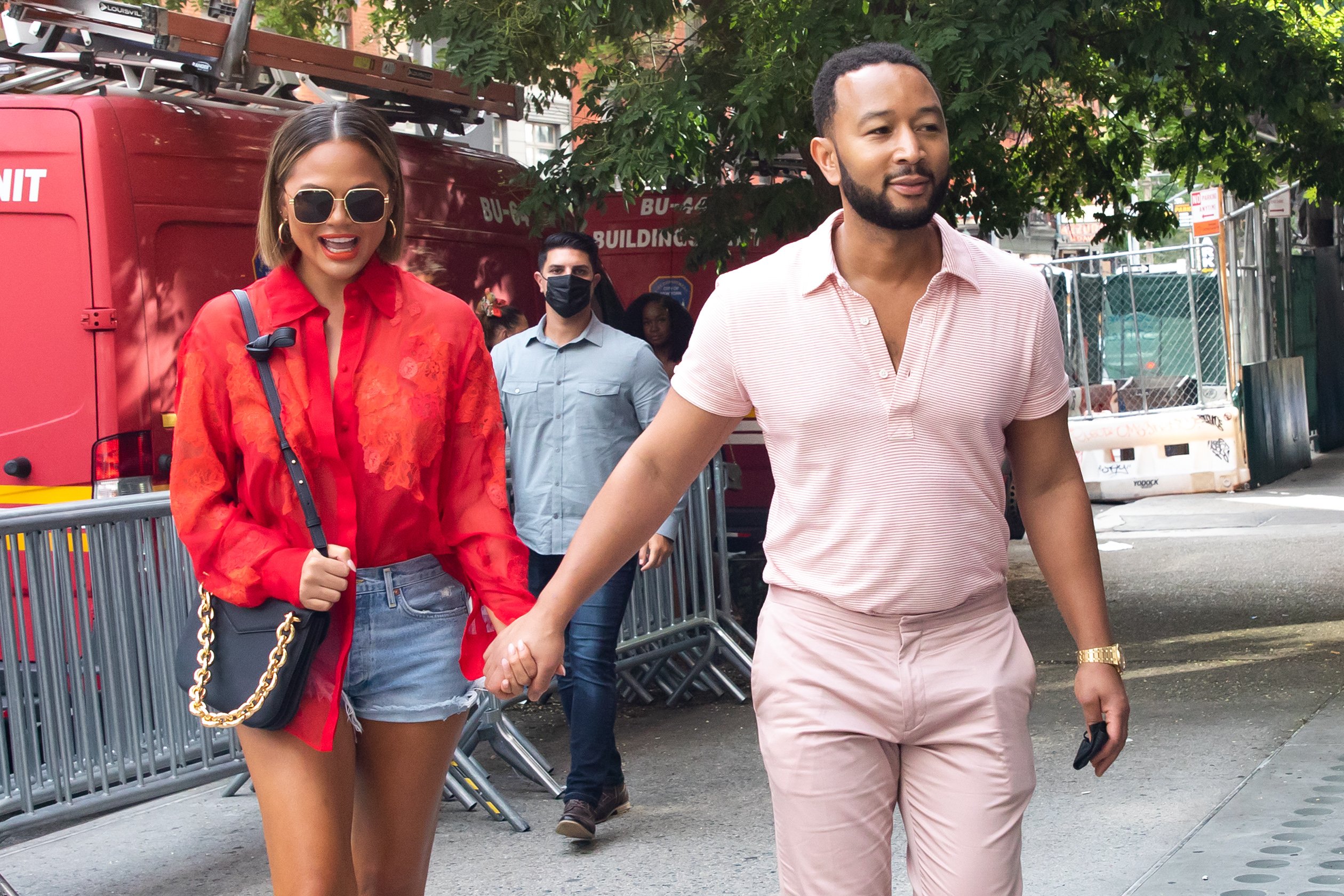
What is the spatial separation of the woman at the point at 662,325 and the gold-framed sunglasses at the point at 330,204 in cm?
571

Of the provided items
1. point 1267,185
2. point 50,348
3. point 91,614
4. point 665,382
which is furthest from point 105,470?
point 1267,185

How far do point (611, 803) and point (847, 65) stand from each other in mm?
3359

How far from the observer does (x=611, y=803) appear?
546cm

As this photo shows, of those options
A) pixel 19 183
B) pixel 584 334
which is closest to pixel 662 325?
pixel 584 334

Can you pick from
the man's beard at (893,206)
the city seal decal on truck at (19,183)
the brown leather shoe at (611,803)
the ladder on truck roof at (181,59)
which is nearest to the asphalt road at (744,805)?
the brown leather shoe at (611,803)

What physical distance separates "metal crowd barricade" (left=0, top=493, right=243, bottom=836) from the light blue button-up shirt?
1.23 m

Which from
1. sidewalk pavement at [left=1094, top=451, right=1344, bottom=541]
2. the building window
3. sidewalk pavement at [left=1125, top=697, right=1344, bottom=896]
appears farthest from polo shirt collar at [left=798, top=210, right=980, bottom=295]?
the building window

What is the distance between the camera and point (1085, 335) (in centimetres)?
1675

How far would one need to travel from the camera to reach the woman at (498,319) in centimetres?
819

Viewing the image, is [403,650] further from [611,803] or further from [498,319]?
[498,319]

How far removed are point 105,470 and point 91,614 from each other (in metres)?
1.64

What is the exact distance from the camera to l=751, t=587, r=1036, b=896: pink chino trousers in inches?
102

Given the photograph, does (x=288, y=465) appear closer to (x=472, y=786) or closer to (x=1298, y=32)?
(x=472, y=786)

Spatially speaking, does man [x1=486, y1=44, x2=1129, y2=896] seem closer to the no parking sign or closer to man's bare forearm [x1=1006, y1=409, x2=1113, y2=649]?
man's bare forearm [x1=1006, y1=409, x2=1113, y2=649]
